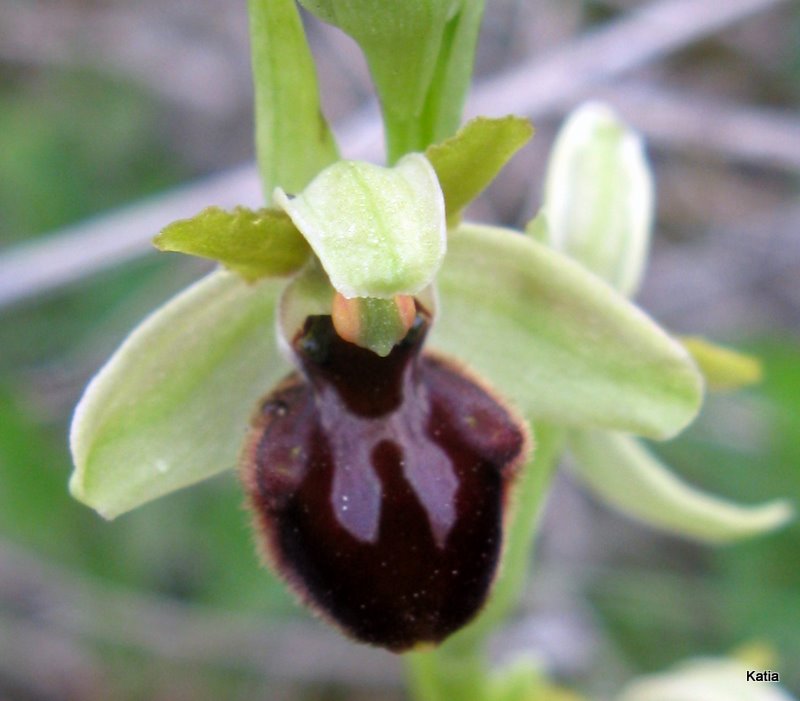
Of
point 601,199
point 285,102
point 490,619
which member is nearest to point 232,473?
point 490,619

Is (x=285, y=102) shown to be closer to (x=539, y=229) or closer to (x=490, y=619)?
(x=539, y=229)

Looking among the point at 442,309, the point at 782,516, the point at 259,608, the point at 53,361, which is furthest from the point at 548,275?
the point at 53,361

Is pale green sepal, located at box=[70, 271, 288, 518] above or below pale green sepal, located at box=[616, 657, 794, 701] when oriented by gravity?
above

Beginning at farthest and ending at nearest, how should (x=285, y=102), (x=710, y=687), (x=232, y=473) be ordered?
(x=232, y=473) < (x=710, y=687) < (x=285, y=102)

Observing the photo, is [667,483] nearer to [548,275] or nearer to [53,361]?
[548,275]

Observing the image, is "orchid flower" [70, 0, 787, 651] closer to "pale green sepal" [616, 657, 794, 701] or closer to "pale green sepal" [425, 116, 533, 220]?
"pale green sepal" [425, 116, 533, 220]

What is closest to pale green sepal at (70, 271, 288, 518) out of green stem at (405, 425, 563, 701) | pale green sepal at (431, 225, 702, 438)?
pale green sepal at (431, 225, 702, 438)
